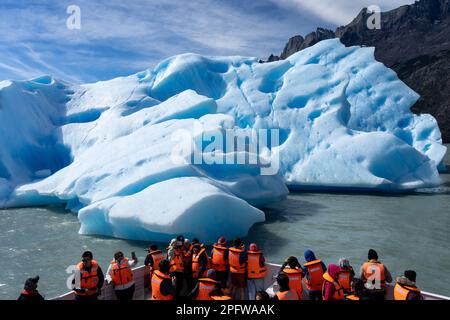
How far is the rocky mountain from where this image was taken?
46.6m

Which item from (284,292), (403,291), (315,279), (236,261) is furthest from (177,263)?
(403,291)

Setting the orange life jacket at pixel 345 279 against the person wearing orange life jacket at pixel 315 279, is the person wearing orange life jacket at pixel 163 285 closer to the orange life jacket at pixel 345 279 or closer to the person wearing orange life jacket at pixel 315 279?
the person wearing orange life jacket at pixel 315 279

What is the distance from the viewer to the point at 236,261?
508 centimetres

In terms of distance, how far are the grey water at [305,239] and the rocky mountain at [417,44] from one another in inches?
1504

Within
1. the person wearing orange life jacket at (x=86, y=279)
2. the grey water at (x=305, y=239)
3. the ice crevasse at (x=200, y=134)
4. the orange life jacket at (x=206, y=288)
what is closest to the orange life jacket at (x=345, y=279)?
the orange life jacket at (x=206, y=288)

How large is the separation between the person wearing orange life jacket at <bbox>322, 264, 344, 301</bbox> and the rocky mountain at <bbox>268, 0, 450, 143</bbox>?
47360mm

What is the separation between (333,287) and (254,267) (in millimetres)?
1364

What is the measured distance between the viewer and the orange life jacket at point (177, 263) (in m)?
5.00

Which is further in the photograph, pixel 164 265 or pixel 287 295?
pixel 164 265

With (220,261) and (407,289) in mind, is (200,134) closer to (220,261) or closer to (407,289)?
(220,261)

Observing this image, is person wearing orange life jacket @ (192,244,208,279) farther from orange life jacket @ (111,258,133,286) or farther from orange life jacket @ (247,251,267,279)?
orange life jacket @ (111,258,133,286)

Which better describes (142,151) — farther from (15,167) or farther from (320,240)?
(15,167)

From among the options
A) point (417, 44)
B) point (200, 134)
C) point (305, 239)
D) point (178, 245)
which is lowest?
point (305, 239)
